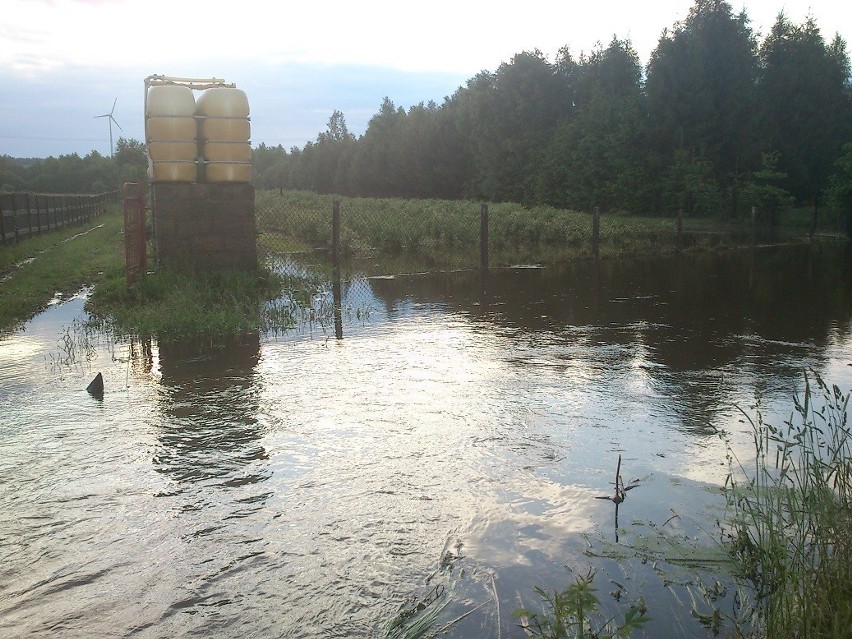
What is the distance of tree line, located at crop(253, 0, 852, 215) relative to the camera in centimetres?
3747

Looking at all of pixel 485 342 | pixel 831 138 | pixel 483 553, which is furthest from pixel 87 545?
pixel 831 138

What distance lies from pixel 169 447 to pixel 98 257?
15733mm

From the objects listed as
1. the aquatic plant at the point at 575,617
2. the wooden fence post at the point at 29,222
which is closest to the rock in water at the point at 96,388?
the aquatic plant at the point at 575,617

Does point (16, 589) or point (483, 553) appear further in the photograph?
point (483, 553)

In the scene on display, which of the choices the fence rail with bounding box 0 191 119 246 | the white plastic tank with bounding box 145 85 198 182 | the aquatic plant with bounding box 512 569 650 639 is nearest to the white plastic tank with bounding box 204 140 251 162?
the white plastic tank with bounding box 145 85 198 182

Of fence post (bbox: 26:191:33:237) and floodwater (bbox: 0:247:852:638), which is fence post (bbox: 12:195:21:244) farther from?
floodwater (bbox: 0:247:852:638)

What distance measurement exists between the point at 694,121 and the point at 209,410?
36623 mm

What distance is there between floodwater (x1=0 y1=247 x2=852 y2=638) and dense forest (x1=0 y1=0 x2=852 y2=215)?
28.7 metres

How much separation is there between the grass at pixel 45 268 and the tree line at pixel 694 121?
25.6m

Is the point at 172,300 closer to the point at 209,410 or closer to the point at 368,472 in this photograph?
the point at 209,410

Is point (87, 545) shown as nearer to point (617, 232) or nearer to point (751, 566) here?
point (751, 566)

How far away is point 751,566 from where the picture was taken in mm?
3609

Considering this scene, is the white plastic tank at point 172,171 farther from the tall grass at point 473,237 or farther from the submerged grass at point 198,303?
the tall grass at point 473,237

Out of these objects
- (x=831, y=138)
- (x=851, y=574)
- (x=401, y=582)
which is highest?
(x=831, y=138)
